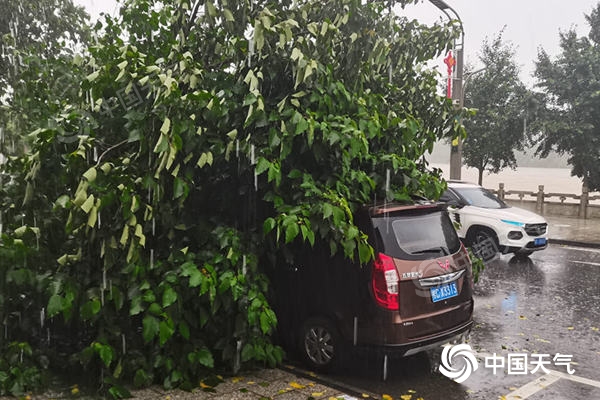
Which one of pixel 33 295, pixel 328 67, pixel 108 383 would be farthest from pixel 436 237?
pixel 33 295

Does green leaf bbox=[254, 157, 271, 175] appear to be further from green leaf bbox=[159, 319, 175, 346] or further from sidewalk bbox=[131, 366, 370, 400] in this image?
sidewalk bbox=[131, 366, 370, 400]

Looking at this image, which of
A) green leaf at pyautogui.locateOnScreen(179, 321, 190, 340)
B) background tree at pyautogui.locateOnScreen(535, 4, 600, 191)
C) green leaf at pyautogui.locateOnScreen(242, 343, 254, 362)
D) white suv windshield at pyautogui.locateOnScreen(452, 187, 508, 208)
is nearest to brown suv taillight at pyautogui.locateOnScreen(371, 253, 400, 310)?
green leaf at pyautogui.locateOnScreen(242, 343, 254, 362)

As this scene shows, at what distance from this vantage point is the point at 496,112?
25.5 metres

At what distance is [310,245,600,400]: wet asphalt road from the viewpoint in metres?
5.15

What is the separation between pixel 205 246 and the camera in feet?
16.8

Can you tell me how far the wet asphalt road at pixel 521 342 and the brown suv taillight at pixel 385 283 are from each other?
793 millimetres

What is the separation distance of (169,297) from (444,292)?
2442 mm

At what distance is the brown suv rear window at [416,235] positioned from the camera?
5.07 metres

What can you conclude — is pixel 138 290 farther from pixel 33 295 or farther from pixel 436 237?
pixel 436 237

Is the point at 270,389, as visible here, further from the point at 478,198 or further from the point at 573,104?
the point at 573,104

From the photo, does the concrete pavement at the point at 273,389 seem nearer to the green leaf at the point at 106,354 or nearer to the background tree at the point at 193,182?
the background tree at the point at 193,182

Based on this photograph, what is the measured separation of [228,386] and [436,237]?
231 centimetres

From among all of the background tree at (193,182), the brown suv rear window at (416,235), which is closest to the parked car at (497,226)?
the brown suv rear window at (416,235)

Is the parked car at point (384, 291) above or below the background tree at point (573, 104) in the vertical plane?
below
